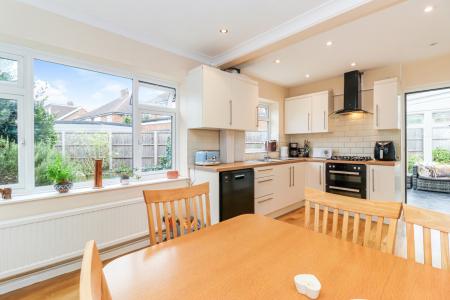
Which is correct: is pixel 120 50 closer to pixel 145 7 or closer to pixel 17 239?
pixel 145 7

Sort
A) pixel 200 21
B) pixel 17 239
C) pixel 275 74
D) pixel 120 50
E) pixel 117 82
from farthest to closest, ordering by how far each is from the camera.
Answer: pixel 275 74
pixel 117 82
pixel 120 50
pixel 200 21
pixel 17 239

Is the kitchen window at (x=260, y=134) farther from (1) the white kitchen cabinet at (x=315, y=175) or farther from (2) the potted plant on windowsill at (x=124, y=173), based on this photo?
(2) the potted plant on windowsill at (x=124, y=173)

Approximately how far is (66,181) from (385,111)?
4.37 metres

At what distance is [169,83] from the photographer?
3037 millimetres

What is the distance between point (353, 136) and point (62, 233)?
175 inches

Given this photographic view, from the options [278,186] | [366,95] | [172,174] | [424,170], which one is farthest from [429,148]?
[172,174]

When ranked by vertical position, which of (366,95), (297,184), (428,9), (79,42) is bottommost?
(297,184)

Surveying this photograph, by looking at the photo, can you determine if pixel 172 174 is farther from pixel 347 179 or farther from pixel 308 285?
pixel 347 179

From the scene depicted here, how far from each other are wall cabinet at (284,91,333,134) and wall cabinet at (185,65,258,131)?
148 centimetres

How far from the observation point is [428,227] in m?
0.92

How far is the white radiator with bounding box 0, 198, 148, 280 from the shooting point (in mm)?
1729

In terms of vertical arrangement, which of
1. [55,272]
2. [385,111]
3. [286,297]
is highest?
[385,111]

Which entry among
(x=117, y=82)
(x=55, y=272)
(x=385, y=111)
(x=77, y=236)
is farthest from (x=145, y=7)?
(x=385, y=111)

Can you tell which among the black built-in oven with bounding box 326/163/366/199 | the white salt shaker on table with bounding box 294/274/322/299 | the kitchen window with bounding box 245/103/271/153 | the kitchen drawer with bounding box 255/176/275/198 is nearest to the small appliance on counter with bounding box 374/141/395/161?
the black built-in oven with bounding box 326/163/366/199
